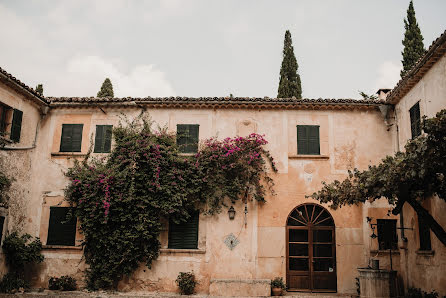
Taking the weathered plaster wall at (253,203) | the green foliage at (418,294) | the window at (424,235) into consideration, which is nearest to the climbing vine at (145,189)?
the weathered plaster wall at (253,203)

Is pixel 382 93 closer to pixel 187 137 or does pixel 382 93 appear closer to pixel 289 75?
pixel 187 137

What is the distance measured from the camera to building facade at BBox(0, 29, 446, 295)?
525 inches

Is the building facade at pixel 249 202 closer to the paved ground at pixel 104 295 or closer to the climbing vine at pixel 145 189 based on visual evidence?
the paved ground at pixel 104 295

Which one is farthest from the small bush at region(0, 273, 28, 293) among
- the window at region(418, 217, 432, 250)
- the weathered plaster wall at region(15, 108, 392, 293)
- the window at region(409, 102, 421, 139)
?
the window at region(409, 102, 421, 139)

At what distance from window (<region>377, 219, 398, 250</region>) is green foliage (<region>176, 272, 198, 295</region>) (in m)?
6.34

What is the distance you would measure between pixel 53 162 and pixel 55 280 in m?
4.12

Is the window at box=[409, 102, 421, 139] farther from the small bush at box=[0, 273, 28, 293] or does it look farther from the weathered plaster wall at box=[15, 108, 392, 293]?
the small bush at box=[0, 273, 28, 293]

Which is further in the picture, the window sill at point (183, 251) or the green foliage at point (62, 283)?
the window sill at point (183, 251)

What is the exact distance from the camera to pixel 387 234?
13523 millimetres

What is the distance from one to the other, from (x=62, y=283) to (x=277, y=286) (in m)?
7.02

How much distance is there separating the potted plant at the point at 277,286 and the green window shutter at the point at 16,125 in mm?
9737

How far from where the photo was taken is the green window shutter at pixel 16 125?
13.3m

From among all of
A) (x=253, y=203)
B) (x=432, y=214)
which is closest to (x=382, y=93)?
(x=432, y=214)

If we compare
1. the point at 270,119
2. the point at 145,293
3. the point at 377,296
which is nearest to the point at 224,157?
the point at 270,119
